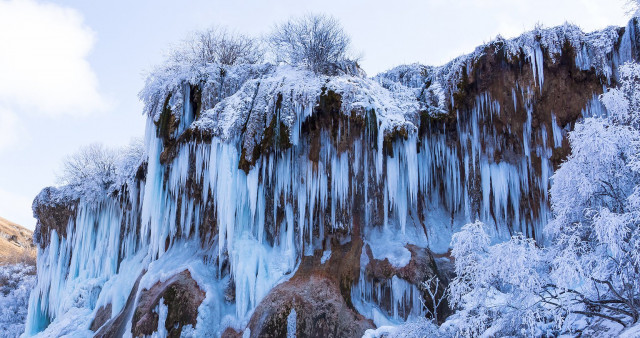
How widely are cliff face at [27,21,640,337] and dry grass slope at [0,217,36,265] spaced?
24644 mm

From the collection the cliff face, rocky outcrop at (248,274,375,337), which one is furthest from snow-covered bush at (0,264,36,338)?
rocky outcrop at (248,274,375,337)

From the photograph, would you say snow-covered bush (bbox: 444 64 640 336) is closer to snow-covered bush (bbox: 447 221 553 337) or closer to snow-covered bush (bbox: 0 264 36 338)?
snow-covered bush (bbox: 447 221 553 337)

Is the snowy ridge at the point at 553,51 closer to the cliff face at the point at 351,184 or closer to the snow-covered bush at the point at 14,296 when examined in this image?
the cliff face at the point at 351,184

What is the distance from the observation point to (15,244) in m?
48.5

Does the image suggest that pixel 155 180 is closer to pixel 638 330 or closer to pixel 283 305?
pixel 283 305

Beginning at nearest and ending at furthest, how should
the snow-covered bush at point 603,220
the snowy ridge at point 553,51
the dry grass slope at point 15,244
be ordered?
the snow-covered bush at point 603,220 → the snowy ridge at point 553,51 → the dry grass slope at point 15,244

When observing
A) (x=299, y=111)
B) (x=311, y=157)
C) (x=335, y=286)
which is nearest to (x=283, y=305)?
(x=335, y=286)

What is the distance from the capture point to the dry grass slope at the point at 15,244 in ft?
121

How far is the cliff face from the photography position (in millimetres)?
13938

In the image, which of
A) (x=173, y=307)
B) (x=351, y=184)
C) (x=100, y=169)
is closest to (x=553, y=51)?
(x=351, y=184)

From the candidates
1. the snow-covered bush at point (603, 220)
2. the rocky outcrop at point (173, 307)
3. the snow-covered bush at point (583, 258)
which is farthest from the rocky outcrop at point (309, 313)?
the snow-covered bush at point (603, 220)

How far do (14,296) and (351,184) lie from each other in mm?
23480

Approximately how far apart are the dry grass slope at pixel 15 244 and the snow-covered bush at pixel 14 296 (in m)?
2.73

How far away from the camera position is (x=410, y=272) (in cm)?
1353
